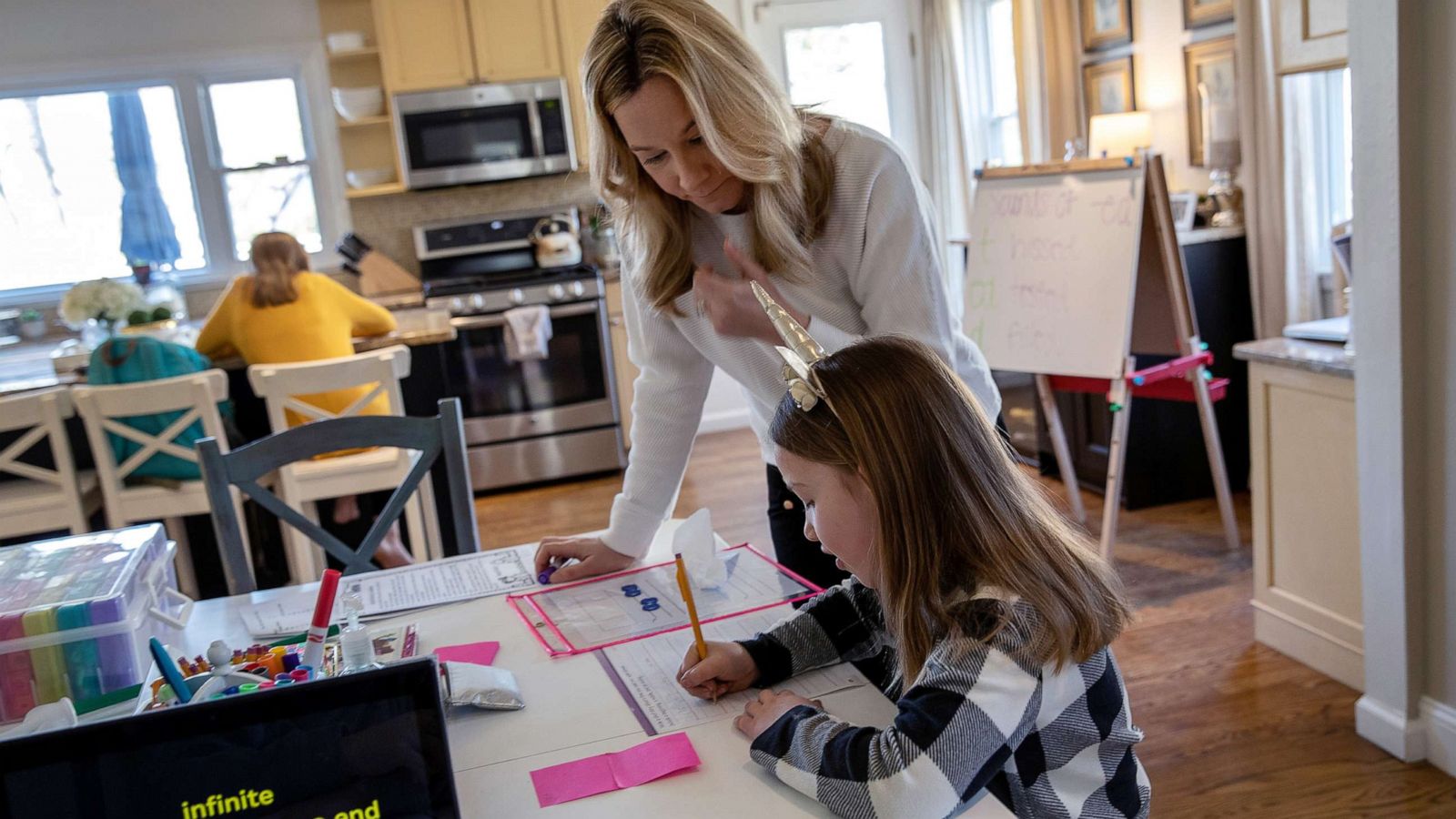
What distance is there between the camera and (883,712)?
3.90 feet

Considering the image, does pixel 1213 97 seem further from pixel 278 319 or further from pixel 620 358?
pixel 278 319

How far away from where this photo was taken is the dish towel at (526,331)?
5020mm

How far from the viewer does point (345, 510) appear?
3.45 m

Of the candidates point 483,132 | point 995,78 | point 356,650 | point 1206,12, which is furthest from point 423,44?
point 356,650

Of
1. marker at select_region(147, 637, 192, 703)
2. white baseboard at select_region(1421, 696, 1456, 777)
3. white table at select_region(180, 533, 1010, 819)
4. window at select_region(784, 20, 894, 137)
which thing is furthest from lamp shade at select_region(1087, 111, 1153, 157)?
marker at select_region(147, 637, 192, 703)

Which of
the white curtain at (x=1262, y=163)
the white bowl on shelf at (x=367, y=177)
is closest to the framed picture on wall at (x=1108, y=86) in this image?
the white curtain at (x=1262, y=163)

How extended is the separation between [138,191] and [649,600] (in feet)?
16.8

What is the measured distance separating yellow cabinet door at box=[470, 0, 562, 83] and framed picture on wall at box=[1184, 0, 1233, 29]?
8.85 feet

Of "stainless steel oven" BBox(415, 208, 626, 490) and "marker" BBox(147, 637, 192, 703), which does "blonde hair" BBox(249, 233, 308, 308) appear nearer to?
"stainless steel oven" BBox(415, 208, 626, 490)

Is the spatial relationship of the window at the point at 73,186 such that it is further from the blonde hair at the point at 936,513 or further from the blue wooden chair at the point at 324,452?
the blonde hair at the point at 936,513

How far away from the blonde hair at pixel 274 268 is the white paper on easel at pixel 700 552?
2454 millimetres

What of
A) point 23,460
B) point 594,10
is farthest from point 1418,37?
point 594,10

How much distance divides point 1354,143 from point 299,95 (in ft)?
15.9

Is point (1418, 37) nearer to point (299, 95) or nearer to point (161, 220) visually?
point (299, 95)
